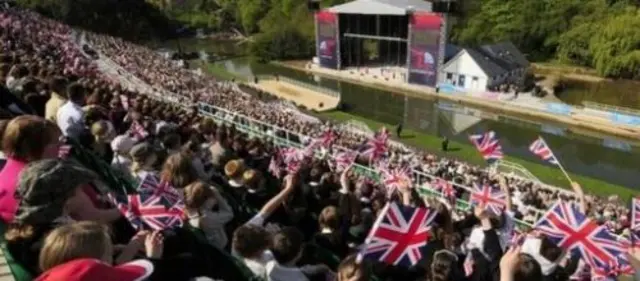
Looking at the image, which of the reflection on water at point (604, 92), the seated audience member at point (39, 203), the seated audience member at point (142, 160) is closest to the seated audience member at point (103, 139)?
the seated audience member at point (142, 160)

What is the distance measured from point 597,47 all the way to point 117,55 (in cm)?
3718

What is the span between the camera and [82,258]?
116 inches

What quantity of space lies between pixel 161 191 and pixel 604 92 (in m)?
47.5

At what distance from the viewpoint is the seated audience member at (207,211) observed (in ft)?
17.6

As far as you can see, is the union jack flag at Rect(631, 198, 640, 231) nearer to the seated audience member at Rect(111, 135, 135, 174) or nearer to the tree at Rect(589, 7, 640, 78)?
the seated audience member at Rect(111, 135, 135, 174)

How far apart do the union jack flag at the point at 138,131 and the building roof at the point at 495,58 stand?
38.6 m

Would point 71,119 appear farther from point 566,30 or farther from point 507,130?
point 566,30

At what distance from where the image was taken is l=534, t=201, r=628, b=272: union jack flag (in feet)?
22.9

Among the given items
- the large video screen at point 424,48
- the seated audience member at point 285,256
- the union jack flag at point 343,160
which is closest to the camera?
the seated audience member at point 285,256

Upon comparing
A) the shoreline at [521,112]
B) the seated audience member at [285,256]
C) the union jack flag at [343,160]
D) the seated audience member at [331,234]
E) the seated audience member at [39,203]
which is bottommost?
the shoreline at [521,112]

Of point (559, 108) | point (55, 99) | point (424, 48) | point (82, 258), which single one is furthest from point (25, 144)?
point (424, 48)

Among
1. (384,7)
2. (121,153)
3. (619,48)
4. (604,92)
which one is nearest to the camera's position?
(121,153)

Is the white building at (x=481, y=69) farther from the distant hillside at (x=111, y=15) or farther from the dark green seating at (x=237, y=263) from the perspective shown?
the distant hillside at (x=111, y=15)

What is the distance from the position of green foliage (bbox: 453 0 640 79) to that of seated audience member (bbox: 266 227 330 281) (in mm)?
49700
